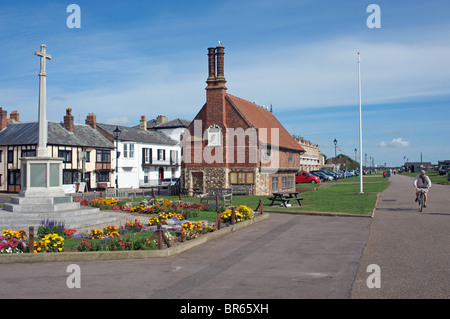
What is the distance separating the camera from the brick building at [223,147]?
114 ft

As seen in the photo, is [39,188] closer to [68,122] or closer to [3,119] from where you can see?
[68,122]

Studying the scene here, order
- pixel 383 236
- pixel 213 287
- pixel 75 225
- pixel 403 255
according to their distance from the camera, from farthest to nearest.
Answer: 1. pixel 75 225
2. pixel 383 236
3. pixel 403 255
4. pixel 213 287

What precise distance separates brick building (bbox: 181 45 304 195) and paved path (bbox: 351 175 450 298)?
17.1 meters

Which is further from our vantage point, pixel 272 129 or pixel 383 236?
pixel 272 129

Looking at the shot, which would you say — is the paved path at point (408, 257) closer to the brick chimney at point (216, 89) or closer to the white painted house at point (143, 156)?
the brick chimney at point (216, 89)

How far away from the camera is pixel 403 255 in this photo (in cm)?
1038

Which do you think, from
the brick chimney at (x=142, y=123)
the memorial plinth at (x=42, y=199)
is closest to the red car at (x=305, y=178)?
the brick chimney at (x=142, y=123)

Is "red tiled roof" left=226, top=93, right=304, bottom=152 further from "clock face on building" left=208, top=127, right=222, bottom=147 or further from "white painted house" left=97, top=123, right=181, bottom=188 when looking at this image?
"white painted house" left=97, top=123, right=181, bottom=188

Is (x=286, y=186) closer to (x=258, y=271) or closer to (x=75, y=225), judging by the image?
(x=75, y=225)
